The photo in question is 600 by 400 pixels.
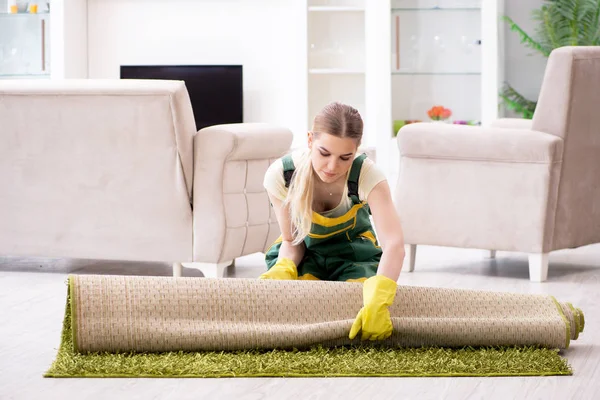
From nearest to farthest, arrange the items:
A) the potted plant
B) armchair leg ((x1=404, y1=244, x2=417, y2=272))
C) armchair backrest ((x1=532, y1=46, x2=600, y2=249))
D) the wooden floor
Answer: the wooden floor
armchair backrest ((x1=532, y1=46, x2=600, y2=249))
armchair leg ((x1=404, y1=244, x2=417, y2=272))
the potted plant

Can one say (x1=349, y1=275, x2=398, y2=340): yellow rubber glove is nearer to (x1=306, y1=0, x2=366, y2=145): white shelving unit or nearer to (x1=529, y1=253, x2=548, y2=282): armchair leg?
(x1=529, y1=253, x2=548, y2=282): armchair leg

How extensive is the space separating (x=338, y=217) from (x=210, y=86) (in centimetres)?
431

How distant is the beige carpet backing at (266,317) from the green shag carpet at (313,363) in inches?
1.1

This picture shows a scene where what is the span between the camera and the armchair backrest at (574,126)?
3.37 metres

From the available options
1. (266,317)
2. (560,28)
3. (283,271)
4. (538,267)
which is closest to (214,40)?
(560,28)

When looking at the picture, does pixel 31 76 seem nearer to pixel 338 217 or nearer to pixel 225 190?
pixel 225 190

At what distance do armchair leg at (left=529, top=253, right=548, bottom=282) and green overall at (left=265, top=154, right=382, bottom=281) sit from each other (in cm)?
105

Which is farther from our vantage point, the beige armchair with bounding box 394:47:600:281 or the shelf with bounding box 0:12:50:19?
the shelf with bounding box 0:12:50:19

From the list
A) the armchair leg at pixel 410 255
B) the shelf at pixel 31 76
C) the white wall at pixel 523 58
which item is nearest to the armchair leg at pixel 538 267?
the armchair leg at pixel 410 255

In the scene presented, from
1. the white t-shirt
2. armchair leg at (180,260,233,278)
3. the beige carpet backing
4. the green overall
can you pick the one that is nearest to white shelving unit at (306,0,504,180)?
armchair leg at (180,260,233,278)

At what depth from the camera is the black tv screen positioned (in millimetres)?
6574
